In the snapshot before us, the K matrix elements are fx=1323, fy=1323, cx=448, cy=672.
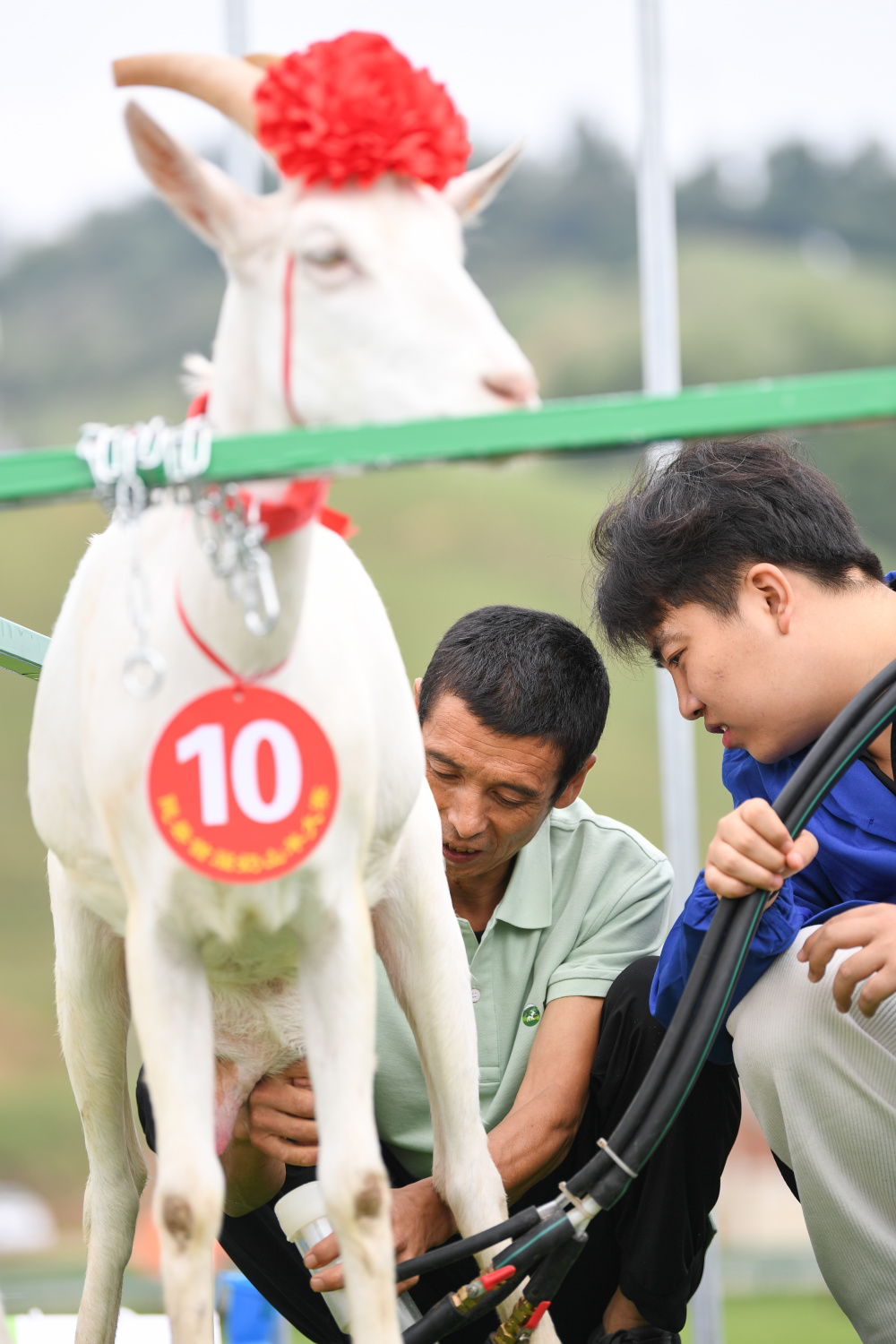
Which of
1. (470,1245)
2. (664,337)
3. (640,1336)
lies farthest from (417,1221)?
(664,337)

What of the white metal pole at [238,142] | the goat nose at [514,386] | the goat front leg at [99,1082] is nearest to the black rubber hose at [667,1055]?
the goat front leg at [99,1082]

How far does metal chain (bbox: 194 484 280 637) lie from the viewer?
3.18ft

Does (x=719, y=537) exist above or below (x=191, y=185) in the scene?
above

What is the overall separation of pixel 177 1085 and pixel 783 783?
1022 mm

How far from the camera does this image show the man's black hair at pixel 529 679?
194 centimetres

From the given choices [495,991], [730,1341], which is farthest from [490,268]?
→ [495,991]

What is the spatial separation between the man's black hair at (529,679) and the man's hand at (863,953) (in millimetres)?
548

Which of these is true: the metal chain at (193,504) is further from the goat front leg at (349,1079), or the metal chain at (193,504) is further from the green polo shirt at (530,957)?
the green polo shirt at (530,957)

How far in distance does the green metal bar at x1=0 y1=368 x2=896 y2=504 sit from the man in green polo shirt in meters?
0.95

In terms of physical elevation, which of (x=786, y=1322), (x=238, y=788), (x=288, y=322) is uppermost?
(x=288, y=322)

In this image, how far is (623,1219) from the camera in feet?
6.04

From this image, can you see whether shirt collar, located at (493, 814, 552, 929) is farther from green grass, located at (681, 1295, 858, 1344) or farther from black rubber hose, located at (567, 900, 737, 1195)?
green grass, located at (681, 1295, 858, 1344)

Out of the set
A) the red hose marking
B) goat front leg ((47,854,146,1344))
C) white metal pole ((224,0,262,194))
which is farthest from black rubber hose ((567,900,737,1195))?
white metal pole ((224,0,262,194))

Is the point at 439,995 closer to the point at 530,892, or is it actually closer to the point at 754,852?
the point at 754,852
